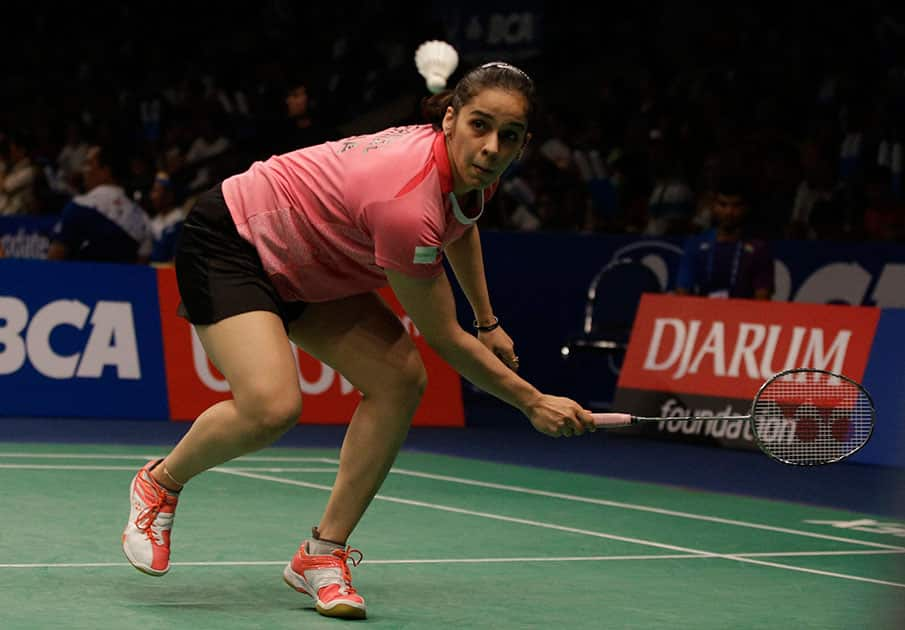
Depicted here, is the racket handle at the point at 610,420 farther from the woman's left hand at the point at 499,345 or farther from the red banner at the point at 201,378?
the red banner at the point at 201,378

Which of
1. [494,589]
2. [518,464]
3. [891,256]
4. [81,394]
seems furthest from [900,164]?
[494,589]

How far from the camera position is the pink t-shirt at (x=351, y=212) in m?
4.92

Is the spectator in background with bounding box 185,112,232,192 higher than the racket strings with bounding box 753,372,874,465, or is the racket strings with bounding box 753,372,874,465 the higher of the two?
the racket strings with bounding box 753,372,874,465

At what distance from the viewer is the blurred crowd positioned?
558 inches

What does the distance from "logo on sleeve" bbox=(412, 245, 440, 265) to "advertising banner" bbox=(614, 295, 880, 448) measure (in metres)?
5.90

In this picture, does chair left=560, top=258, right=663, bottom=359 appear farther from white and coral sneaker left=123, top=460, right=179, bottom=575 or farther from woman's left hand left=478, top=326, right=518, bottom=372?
white and coral sneaker left=123, top=460, right=179, bottom=575

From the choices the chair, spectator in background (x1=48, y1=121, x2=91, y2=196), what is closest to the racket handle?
the chair

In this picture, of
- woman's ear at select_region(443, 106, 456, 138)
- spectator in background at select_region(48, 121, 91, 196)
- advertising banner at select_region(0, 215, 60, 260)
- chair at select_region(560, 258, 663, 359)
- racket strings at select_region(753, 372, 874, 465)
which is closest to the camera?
woman's ear at select_region(443, 106, 456, 138)

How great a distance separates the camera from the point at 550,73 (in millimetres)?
20797

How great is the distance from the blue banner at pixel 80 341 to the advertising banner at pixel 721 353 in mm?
3109

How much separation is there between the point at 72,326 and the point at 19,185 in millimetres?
6683

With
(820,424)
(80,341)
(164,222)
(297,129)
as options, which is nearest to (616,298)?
(297,129)

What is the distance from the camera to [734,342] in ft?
36.7

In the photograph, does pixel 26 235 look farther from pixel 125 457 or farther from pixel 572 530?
pixel 572 530
